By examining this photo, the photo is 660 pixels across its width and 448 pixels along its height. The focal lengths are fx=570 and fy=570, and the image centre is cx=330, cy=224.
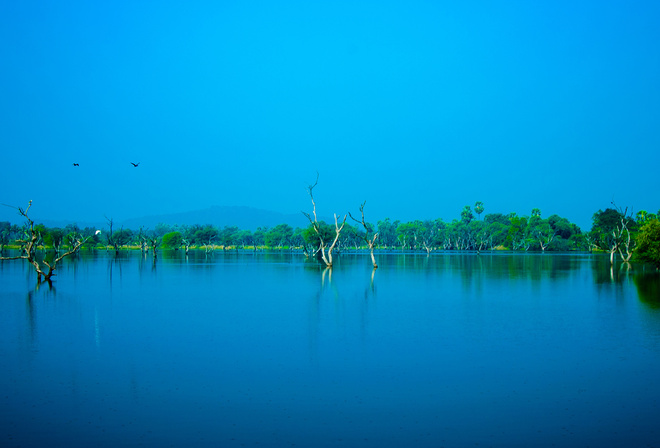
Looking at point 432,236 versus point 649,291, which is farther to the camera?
point 432,236

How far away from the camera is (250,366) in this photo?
1334 centimetres

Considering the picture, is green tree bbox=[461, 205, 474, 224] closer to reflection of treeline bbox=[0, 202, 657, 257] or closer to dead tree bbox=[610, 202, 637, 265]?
reflection of treeline bbox=[0, 202, 657, 257]

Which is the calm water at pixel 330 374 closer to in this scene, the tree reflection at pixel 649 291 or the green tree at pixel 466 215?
the tree reflection at pixel 649 291

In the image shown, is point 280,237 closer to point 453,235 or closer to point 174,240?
point 174,240

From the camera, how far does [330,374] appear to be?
12586mm

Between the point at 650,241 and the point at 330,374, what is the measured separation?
44913mm

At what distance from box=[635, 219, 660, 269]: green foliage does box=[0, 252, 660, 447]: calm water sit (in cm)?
2641

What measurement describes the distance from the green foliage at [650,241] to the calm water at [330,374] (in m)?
26.4

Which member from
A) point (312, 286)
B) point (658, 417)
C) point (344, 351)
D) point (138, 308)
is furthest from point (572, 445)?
point (312, 286)

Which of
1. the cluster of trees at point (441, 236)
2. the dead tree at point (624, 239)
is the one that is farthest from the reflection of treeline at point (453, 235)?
the dead tree at point (624, 239)

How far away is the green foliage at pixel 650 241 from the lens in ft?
156

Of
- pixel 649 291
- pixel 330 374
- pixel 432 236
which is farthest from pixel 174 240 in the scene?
pixel 330 374

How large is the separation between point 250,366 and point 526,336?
8781 mm

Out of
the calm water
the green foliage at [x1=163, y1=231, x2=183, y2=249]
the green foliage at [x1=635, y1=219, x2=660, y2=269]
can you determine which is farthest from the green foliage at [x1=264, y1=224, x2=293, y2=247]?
the calm water
